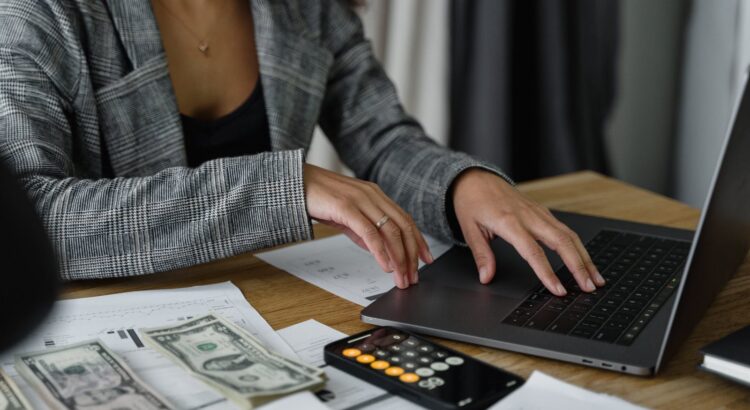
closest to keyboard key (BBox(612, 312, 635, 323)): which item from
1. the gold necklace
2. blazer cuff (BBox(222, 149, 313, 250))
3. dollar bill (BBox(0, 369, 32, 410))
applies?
blazer cuff (BBox(222, 149, 313, 250))

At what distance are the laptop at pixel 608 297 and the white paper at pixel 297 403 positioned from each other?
0.17m

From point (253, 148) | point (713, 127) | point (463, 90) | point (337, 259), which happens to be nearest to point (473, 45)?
point (463, 90)

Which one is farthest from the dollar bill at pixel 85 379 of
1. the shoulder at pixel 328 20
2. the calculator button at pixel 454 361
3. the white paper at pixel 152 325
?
the shoulder at pixel 328 20

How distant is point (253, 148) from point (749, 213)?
0.71 metres

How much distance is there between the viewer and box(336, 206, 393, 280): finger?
35.2 inches

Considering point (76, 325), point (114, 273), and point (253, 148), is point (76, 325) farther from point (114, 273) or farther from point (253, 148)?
point (253, 148)

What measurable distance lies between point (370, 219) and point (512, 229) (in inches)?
6.2

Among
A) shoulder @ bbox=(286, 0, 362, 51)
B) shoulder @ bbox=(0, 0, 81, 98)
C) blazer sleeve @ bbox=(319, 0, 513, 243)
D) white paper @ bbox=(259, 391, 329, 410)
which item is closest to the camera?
white paper @ bbox=(259, 391, 329, 410)

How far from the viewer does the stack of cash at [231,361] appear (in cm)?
65

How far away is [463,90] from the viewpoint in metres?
2.40

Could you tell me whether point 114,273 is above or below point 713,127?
above

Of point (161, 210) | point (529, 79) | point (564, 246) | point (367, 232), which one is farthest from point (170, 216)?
point (529, 79)

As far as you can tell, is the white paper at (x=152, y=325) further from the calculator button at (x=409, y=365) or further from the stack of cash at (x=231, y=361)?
the calculator button at (x=409, y=365)

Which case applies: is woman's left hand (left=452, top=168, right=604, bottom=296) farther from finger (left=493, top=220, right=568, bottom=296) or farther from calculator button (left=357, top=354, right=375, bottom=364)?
calculator button (left=357, top=354, right=375, bottom=364)
